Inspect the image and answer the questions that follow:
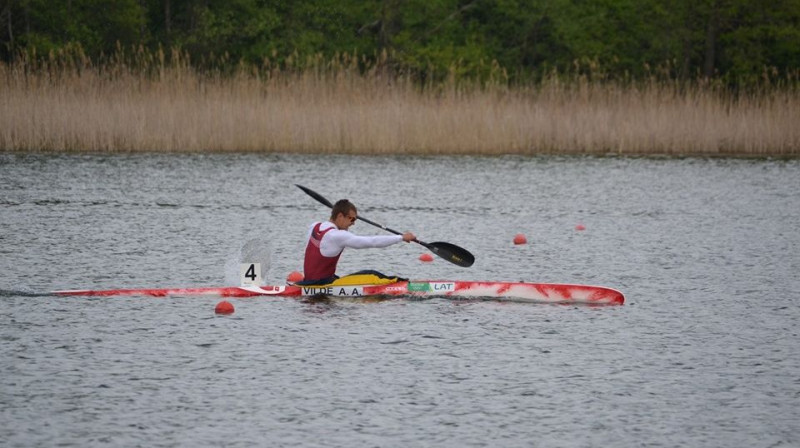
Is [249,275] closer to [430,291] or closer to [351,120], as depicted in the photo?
[430,291]

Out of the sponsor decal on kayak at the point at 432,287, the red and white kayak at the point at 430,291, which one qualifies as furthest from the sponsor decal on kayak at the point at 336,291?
the sponsor decal on kayak at the point at 432,287

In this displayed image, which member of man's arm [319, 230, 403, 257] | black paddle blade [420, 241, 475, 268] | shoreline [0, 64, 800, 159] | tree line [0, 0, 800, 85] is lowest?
black paddle blade [420, 241, 475, 268]

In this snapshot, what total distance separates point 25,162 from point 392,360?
1518 centimetres

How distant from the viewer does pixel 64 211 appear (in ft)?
55.9

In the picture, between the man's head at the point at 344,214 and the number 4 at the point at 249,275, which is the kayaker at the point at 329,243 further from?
the number 4 at the point at 249,275

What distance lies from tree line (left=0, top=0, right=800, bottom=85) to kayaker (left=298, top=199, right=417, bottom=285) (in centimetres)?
2324

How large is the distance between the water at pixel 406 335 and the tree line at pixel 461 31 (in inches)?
650

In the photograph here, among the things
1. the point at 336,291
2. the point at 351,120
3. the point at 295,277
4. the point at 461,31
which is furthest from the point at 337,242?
the point at 461,31

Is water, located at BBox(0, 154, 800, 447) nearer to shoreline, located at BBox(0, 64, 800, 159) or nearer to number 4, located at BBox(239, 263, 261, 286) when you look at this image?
number 4, located at BBox(239, 263, 261, 286)

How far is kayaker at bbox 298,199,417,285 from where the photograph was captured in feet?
36.5

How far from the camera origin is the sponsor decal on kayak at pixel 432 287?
11195 mm

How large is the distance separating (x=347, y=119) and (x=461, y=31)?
15158mm

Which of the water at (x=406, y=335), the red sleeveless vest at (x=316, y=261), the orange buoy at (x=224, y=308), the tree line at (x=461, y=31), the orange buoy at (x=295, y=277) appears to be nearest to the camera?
the water at (x=406, y=335)

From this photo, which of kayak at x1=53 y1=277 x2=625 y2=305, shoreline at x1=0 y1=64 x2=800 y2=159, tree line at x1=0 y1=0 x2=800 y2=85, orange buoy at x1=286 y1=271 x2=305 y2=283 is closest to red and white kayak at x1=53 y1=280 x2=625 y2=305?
kayak at x1=53 y1=277 x2=625 y2=305
